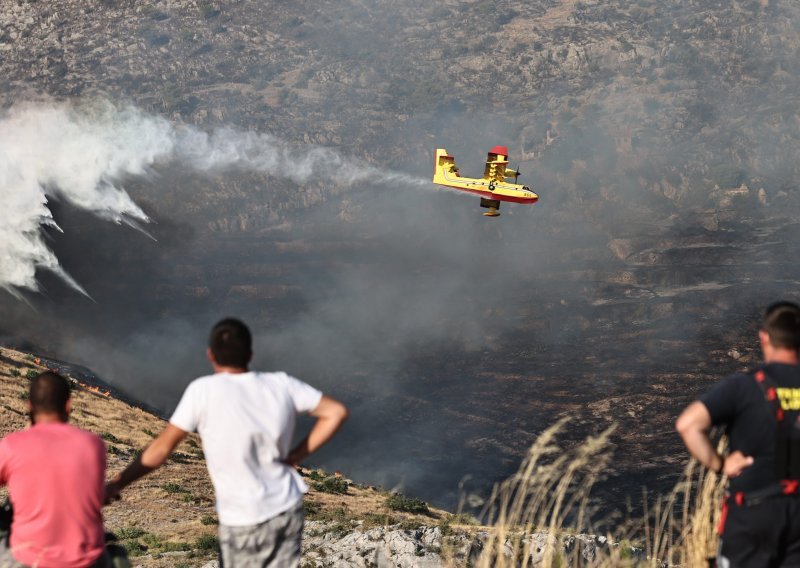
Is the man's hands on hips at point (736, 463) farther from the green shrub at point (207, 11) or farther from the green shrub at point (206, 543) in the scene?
the green shrub at point (207, 11)

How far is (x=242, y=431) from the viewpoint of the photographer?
858 cm

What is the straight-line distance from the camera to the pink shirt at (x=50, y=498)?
820 centimetres

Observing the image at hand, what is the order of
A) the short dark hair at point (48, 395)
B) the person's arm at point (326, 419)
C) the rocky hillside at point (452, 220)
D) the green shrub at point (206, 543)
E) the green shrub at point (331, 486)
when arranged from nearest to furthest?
the short dark hair at point (48, 395) → the person's arm at point (326, 419) → the green shrub at point (206, 543) → the green shrub at point (331, 486) → the rocky hillside at point (452, 220)

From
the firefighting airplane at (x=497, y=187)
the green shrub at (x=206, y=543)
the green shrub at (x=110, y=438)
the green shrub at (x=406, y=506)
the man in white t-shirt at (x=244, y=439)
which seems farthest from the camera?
the firefighting airplane at (x=497, y=187)

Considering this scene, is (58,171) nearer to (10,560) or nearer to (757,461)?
(10,560)

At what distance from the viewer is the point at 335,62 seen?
486 feet

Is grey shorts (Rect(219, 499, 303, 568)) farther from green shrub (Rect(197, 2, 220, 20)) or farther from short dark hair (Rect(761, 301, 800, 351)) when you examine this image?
green shrub (Rect(197, 2, 220, 20))

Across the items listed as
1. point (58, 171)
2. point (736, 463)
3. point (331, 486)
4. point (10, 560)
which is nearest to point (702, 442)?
point (736, 463)

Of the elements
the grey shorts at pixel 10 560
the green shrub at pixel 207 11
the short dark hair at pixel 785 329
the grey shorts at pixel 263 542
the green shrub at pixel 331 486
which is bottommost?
the grey shorts at pixel 10 560

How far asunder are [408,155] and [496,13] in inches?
1565

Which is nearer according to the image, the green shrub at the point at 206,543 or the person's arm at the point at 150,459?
the person's arm at the point at 150,459

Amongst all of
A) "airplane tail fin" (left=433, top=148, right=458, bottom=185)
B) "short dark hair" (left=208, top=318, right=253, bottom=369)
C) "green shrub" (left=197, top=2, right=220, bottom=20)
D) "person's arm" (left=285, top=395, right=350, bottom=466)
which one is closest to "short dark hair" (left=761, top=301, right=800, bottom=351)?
"person's arm" (left=285, top=395, right=350, bottom=466)

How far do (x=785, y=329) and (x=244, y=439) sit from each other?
15.3 feet

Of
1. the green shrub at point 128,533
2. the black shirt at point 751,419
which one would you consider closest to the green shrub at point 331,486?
the green shrub at point 128,533
